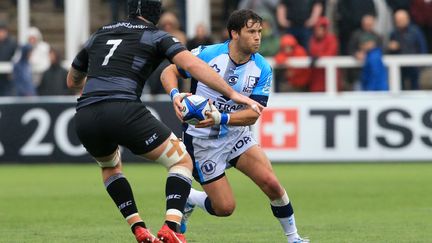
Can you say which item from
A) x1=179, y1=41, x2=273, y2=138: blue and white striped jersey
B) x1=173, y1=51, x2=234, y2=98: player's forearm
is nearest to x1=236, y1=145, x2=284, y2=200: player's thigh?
x1=179, y1=41, x2=273, y2=138: blue and white striped jersey

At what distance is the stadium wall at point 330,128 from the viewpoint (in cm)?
2109

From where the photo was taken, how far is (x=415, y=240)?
35.4 ft

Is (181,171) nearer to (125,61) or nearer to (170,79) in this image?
(125,61)

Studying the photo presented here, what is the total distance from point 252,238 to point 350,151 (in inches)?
405

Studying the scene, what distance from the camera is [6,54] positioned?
2416 cm

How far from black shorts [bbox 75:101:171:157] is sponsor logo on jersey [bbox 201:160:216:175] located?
1.15 m

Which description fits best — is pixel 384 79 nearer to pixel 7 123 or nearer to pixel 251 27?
pixel 7 123

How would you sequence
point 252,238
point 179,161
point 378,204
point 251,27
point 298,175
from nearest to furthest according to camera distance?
point 179,161 → point 251,27 → point 252,238 → point 378,204 → point 298,175

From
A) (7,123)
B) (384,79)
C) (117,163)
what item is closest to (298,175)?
(384,79)

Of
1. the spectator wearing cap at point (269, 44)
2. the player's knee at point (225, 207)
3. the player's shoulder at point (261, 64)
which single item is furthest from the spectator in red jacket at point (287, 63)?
the player's knee at point (225, 207)

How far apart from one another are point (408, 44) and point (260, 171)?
1273 cm

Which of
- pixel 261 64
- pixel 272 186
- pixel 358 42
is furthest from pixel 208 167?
pixel 358 42

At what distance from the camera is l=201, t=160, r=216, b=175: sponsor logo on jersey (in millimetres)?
10641

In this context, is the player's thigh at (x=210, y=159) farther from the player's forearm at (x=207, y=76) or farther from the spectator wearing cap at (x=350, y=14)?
the spectator wearing cap at (x=350, y=14)
